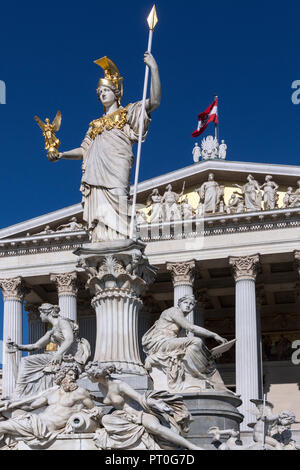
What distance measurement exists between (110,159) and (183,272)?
3349cm

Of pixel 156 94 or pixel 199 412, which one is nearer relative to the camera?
pixel 199 412

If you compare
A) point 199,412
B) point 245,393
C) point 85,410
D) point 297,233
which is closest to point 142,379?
point 199,412

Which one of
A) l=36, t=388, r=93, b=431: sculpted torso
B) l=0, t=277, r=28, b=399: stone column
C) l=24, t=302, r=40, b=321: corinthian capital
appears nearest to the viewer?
l=36, t=388, r=93, b=431: sculpted torso

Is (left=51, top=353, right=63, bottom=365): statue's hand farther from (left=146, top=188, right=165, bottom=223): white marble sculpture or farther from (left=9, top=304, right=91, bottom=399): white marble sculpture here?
(left=146, top=188, right=165, bottom=223): white marble sculpture

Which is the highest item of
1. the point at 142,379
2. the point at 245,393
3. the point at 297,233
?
the point at 297,233

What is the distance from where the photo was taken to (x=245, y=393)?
45.0 metres

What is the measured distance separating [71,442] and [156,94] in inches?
250

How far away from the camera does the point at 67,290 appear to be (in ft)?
165

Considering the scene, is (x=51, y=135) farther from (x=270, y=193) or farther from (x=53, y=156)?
(x=270, y=193)

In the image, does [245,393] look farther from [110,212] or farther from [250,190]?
[110,212]

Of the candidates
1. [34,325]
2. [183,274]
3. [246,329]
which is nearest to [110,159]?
[246,329]

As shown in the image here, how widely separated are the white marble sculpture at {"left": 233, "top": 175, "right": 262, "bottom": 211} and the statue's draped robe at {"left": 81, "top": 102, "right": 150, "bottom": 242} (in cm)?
3344

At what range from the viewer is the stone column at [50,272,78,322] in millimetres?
49781

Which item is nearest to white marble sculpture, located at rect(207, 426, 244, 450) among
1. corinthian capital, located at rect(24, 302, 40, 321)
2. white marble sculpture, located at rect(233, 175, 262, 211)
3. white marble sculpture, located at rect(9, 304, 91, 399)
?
white marble sculpture, located at rect(9, 304, 91, 399)
